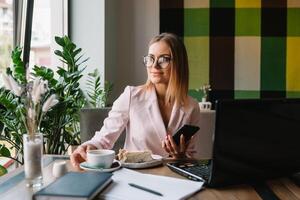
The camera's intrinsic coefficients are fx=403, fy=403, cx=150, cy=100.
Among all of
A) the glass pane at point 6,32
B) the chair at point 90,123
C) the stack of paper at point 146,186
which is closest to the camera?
the stack of paper at point 146,186

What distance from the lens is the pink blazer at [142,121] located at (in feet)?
5.84

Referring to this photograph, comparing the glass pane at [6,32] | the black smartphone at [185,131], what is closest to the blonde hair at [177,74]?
the black smartphone at [185,131]

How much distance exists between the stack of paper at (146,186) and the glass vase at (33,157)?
0.22 m

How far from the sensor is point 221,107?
1.12m

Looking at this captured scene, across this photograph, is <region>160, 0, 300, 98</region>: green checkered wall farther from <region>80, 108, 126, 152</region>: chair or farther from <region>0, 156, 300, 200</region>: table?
<region>0, 156, 300, 200</region>: table

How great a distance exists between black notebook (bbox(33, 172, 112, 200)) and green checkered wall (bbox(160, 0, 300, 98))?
2.60 metres

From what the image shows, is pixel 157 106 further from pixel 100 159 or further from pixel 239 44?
pixel 239 44

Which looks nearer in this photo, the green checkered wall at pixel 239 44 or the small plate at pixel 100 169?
the small plate at pixel 100 169

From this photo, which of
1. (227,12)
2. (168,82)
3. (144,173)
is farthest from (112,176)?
(227,12)

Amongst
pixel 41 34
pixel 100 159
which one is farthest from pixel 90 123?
pixel 41 34

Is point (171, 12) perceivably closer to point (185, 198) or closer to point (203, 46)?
point (203, 46)

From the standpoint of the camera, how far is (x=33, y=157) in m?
1.17

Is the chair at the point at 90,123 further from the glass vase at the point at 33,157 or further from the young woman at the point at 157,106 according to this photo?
the glass vase at the point at 33,157

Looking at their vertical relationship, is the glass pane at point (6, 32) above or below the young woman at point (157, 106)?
above
